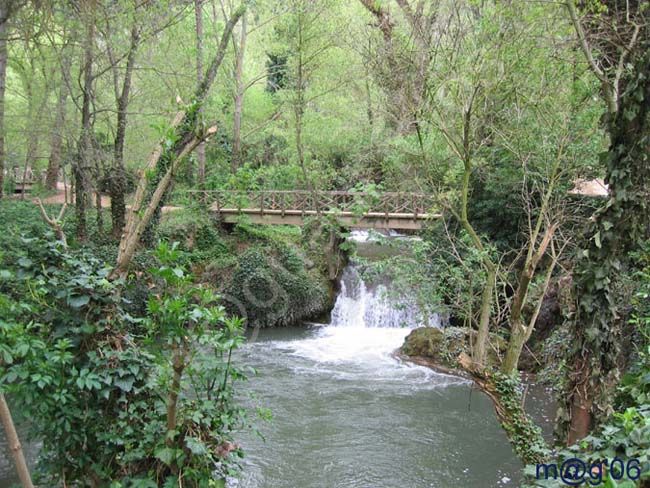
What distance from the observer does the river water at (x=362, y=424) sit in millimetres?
7172

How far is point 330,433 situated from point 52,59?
1048cm

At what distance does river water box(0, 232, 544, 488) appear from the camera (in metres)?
7.17

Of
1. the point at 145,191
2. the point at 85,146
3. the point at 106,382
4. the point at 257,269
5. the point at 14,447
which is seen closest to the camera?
the point at 14,447

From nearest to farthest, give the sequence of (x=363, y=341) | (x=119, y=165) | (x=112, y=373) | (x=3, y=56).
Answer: (x=112, y=373) < (x=3, y=56) < (x=119, y=165) < (x=363, y=341)

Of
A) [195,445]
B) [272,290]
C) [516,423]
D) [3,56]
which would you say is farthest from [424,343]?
[3,56]

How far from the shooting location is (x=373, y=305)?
15.3 meters

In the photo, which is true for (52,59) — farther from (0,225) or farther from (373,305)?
(373,305)

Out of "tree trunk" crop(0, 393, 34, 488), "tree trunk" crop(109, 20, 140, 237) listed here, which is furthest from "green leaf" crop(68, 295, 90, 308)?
"tree trunk" crop(109, 20, 140, 237)

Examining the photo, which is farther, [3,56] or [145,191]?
[3,56]

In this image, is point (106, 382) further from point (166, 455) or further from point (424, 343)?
point (424, 343)

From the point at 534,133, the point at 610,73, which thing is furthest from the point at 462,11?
the point at 610,73

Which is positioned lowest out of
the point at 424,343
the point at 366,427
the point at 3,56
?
the point at 366,427

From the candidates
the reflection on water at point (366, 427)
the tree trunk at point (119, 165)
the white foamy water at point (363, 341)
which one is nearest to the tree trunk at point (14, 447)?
the reflection on water at point (366, 427)

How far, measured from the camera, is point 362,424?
8.85 m
